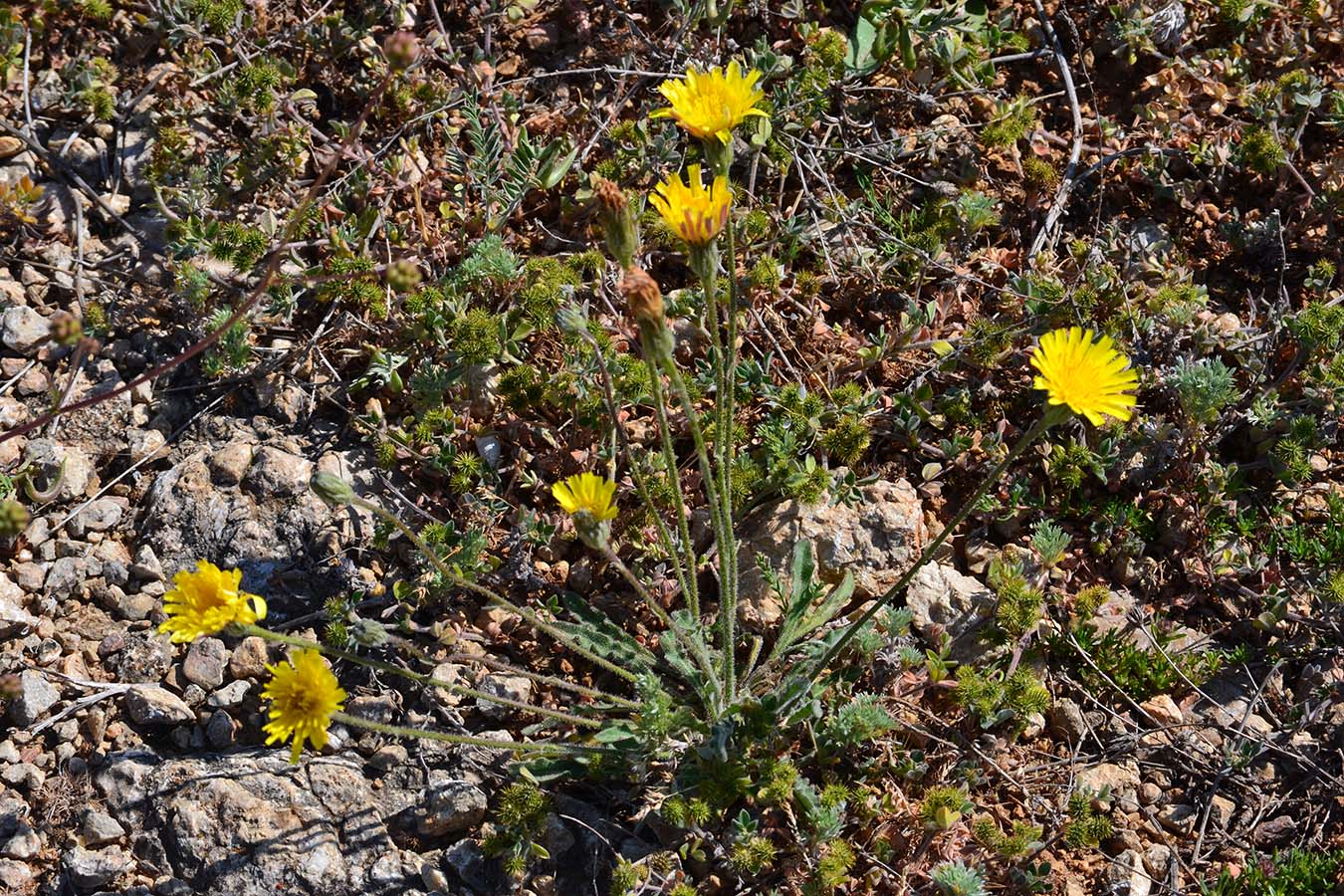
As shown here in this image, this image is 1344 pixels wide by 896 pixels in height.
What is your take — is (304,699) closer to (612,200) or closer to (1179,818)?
(612,200)

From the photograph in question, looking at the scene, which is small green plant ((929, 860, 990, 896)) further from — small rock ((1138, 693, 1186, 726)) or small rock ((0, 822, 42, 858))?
small rock ((0, 822, 42, 858))

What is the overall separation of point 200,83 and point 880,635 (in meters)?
3.56

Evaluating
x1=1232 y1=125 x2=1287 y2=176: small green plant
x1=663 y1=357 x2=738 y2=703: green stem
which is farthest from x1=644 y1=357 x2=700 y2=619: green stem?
x1=1232 y1=125 x2=1287 y2=176: small green plant

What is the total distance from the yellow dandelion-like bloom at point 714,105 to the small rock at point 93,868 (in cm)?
271

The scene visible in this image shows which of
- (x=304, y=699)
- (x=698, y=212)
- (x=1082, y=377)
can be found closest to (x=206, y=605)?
(x=304, y=699)

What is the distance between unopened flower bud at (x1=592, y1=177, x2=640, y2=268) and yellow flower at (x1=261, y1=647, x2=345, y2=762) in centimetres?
133

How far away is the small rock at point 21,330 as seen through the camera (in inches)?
163

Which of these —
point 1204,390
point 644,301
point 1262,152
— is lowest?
point 1204,390

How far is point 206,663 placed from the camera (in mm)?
3633

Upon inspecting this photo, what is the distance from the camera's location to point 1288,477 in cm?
403

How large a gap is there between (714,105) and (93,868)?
287 cm

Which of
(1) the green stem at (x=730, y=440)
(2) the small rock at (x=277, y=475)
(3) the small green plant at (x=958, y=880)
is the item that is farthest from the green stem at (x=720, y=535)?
(2) the small rock at (x=277, y=475)

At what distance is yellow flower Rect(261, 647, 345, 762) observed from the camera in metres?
2.89

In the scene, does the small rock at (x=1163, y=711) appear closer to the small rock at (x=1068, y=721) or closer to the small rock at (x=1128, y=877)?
the small rock at (x=1068, y=721)
